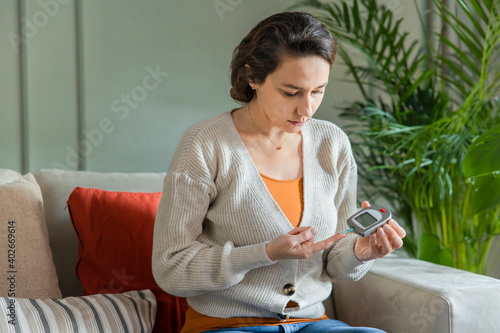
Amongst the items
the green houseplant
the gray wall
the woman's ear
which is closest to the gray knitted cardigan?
the woman's ear

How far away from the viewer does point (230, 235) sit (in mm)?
1252

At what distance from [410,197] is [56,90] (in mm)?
1309

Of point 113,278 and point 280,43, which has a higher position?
point 280,43

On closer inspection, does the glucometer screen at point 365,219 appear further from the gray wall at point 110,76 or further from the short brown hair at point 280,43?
the gray wall at point 110,76

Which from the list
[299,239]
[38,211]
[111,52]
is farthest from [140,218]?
[111,52]

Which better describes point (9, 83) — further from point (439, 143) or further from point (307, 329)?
point (439, 143)

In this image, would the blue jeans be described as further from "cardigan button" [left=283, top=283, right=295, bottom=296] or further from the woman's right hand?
the woman's right hand

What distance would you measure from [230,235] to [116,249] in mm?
390

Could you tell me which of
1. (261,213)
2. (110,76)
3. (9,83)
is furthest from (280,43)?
(9,83)

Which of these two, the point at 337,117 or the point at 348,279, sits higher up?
the point at 337,117

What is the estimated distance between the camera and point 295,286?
1257 millimetres

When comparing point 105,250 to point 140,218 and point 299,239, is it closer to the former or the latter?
point 140,218

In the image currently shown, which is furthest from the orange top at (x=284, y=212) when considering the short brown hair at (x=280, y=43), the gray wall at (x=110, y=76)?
the gray wall at (x=110, y=76)

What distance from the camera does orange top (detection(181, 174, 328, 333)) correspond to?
1218mm
